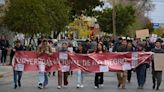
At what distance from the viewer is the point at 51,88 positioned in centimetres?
1839

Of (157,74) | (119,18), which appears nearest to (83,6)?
(119,18)

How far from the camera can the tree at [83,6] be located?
188 feet

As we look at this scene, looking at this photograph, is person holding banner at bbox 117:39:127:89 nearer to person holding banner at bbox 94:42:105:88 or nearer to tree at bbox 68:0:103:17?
person holding banner at bbox 94:42:105:88

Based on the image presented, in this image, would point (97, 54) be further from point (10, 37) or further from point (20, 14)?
point (10, 37)

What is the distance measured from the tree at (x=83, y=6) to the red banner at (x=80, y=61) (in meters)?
38.1

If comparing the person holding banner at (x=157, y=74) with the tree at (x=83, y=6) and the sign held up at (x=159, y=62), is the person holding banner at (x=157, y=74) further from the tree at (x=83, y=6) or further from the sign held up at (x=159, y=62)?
the tree at (x=83, y=6)

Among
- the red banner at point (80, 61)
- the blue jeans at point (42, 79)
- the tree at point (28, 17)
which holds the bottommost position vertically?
the blue jeans at point (42, 79)

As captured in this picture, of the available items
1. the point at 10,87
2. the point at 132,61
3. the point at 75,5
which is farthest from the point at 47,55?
the point at 75,5

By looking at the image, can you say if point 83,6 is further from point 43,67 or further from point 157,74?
point 157,74

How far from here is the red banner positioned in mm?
18953

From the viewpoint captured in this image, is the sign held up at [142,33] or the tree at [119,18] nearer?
the sign held up at [142,33]

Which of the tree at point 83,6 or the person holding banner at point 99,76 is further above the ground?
the tree at point 83,6

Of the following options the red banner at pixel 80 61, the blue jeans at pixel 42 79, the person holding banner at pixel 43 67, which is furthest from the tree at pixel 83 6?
the blue jeans at pixel 42 79

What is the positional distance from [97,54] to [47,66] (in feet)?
5.99
